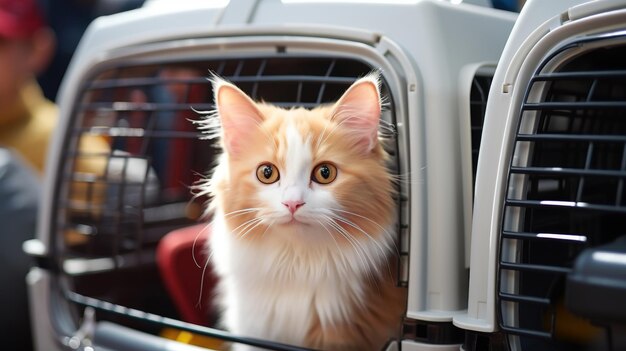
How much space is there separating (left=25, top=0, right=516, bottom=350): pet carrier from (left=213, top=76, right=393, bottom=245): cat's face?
4 cm

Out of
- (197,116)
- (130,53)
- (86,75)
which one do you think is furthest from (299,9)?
(86,75)

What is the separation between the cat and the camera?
2.64ft

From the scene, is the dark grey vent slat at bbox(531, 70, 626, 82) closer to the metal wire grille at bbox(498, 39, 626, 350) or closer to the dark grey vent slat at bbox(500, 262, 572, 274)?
the metal wire grille at bbox(498, 39, 626, 350)

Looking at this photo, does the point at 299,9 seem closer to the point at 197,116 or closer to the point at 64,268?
the point at 197,116

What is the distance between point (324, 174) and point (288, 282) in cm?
15

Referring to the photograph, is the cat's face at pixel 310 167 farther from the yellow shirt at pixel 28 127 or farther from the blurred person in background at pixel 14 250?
the yellow shirt at pixel 28 127

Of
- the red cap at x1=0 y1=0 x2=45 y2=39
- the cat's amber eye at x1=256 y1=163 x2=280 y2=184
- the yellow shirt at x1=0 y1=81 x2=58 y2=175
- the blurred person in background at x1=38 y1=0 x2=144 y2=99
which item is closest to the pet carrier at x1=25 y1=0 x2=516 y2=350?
the cat's amber eye at x1=256 y1=163 x2=280 y2=184

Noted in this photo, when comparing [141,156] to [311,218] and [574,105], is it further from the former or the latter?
[574,105]

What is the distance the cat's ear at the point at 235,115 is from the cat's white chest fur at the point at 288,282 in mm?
116

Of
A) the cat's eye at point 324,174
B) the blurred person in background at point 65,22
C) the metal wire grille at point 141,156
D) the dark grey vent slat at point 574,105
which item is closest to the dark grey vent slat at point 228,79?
the metal wire grille at point 141,156

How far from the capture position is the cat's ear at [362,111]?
2.59ft

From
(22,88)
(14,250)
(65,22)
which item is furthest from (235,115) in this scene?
(65,22)

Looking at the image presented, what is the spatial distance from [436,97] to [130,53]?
54cm

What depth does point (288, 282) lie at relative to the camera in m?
0.86
